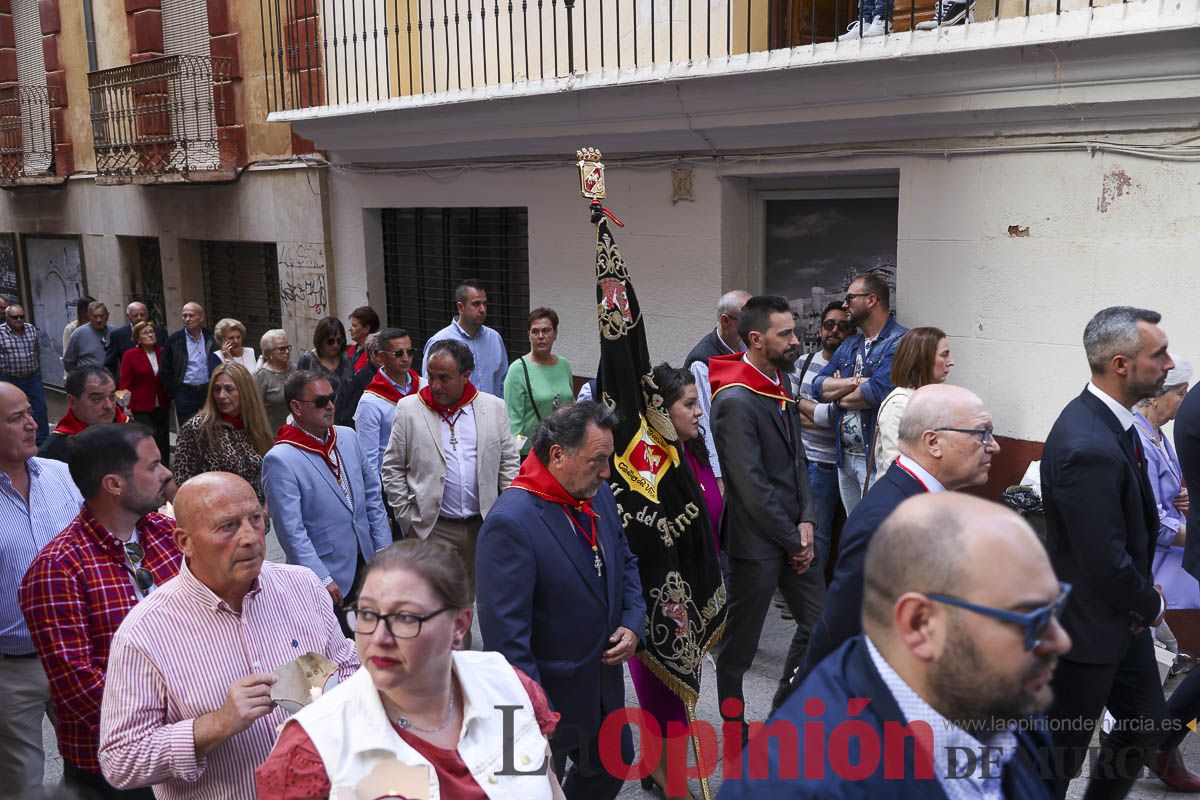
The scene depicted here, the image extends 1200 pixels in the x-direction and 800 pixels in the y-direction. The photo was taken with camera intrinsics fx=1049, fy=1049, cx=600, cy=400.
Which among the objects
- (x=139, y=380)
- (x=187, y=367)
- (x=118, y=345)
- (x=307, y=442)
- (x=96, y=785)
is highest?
(x=307, y=442)

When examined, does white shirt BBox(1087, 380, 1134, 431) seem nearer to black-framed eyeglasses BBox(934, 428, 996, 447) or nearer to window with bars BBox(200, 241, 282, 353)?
black-framed eyeglasses BBox(934, 428, 996, 447)

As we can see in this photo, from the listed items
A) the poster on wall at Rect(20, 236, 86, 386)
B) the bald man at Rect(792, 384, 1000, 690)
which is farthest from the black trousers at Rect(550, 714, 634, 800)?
the poster on wall at Rect(20, 236, 86, 386)

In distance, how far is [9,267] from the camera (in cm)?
1831

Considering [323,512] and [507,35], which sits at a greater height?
[507,35]

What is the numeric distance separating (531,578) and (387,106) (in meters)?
6.70

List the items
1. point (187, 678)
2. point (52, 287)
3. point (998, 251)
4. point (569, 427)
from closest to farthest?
point (187, 678)
point (569, 427)
point (998, 251)
point (52, 287)

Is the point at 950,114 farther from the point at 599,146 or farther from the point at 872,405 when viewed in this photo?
the point at 599,146

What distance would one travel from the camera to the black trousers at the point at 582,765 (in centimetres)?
364

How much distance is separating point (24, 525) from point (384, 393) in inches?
94.6

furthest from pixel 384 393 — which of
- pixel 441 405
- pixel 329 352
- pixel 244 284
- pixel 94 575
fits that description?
pixel 244 284

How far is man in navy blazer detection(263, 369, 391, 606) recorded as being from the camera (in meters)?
4.70

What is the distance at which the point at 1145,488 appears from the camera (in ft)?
12.1

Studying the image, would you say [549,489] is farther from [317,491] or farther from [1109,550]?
[1109,550]

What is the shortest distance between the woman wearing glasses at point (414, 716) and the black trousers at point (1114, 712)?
2023 mm
